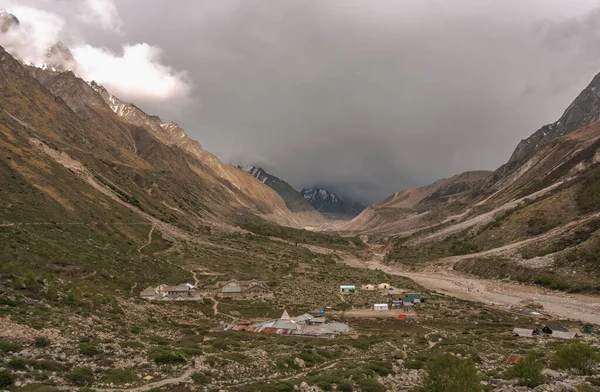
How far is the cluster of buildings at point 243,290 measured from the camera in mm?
68625

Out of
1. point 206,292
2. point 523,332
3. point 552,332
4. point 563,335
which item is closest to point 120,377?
point 523,332

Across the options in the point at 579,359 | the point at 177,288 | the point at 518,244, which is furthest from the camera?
the point at 518,244

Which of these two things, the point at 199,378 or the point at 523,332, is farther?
the point at 523,332

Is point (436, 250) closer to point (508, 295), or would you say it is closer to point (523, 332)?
point (508, 295)

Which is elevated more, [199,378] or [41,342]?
[41,342]

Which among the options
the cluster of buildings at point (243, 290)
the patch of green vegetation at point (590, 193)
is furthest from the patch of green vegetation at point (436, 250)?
the cluster of buildings at point (243, 290)

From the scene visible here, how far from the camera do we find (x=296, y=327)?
46281mm

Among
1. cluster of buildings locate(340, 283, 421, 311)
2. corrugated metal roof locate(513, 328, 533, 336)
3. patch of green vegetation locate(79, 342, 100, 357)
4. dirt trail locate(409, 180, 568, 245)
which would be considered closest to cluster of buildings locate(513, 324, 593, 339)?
corrugated metal roof locate(513, 328, 533, 336)

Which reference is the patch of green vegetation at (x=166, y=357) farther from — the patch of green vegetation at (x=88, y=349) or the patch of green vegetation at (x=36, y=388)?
the patch of green vegetation at (x=36, y=388)

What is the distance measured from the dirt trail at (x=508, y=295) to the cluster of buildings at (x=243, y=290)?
4314 cm

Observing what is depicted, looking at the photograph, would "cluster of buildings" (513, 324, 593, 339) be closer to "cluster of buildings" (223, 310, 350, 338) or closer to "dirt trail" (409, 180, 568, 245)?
"cluster of buildings" (223, 310, 350, 338)

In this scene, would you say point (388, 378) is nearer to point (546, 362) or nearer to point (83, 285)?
point (546, 362)

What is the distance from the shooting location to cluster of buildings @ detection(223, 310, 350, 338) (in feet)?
148

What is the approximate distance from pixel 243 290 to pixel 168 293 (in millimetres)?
15164
